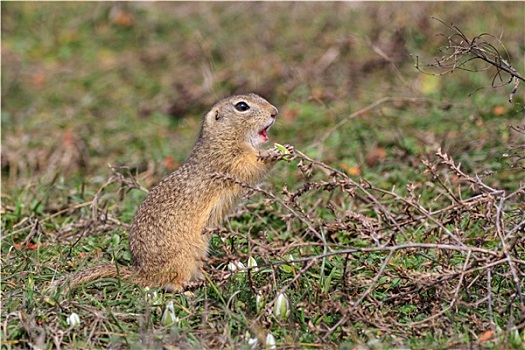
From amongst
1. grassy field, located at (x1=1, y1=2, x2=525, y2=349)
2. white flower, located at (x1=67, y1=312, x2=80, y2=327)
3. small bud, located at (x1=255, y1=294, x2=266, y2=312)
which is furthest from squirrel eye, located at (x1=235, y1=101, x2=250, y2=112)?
white flower, located at (x1=67, y1=312, x2=80, y2=327)

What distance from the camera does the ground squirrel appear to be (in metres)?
4.93

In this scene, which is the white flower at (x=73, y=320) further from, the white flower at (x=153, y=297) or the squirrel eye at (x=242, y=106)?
the squirrel eye at (x=242, y=106)

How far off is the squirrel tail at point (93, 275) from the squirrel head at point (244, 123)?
111 cm

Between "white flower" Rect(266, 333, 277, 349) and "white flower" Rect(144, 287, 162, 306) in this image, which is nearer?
"white flower" Rect(266, 333, 277, 349)

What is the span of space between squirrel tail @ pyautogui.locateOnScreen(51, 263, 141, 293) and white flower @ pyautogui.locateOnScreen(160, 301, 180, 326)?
1.80 ft

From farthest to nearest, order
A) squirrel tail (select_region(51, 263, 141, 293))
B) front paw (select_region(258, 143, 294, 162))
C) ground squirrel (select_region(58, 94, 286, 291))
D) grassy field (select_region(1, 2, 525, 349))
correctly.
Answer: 1. ground squirrel (select_region(58, 94, 286, 291))
2. squirrel tail (select_region(51, 263, 141, 293))
3. front paw (select_region(258, 143, 294, 162))
4. grassy field (select_region(1, 2, 525, 349))

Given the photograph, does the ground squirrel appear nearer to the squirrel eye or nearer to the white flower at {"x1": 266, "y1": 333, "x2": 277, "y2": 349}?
the squirrel eye

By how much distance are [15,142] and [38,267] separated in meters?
3.37

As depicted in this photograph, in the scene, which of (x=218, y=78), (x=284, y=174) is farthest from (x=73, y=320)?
(x=218, y=78)

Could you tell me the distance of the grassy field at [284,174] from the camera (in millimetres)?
4164

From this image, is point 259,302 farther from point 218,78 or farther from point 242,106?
point 218,78

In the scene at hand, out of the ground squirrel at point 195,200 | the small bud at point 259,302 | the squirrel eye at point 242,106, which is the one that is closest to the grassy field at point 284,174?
the small bud at point 259,302

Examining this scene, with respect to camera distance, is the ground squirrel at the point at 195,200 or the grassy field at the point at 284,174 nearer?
the grassy field at the point at 284,174

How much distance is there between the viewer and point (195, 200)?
5074mm
